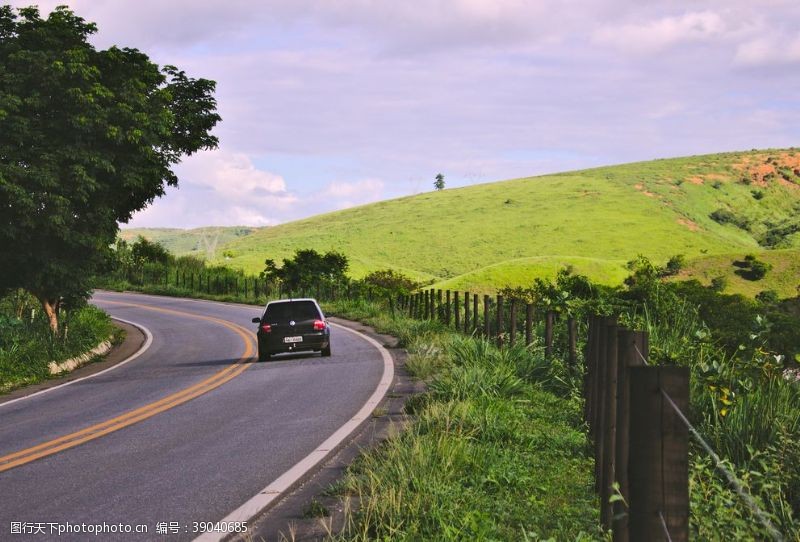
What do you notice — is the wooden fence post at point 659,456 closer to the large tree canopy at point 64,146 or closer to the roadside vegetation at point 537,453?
the roadside vegetation at point 537,453

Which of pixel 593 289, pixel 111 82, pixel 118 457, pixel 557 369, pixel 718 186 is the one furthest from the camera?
pixel 718 186

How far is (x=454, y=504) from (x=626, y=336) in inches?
63.6

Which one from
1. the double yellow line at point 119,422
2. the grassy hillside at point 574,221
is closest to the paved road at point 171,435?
the double yellow line at point 119,422

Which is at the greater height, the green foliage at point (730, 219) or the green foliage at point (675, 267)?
the green foliage at point (730, 219)

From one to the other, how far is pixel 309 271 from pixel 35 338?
30.0 m

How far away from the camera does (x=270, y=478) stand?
816 cm

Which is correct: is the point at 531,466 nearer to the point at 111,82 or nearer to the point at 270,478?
the point at 270,478

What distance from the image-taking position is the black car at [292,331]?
70.2 feet

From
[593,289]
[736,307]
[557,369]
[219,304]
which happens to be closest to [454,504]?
[557,369]

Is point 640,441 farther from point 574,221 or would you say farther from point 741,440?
point 574,221

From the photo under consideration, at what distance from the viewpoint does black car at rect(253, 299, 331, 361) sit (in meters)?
21.4

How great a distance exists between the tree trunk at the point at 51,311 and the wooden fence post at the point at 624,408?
20.0 m

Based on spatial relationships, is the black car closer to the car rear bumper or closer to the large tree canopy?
the car rear bumper

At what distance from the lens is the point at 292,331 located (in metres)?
21.4
